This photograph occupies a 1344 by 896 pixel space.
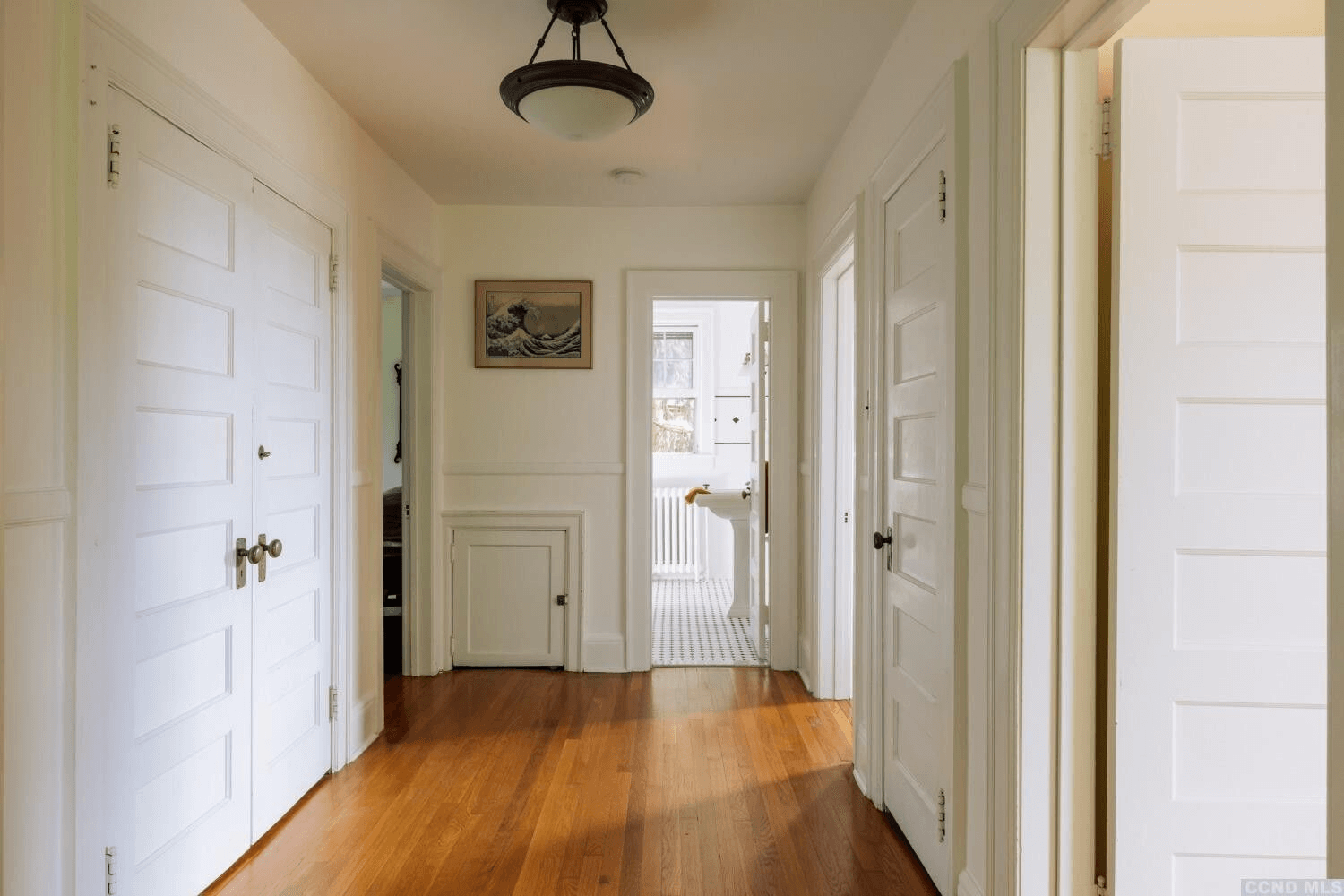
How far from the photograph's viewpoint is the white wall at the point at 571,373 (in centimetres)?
419

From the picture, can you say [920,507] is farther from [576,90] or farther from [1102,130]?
[576,90]

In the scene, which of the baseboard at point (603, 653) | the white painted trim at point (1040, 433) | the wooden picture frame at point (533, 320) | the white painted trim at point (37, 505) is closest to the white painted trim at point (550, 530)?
the baseboard at point (603, 653)

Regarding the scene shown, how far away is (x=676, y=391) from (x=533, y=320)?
8.54 feet

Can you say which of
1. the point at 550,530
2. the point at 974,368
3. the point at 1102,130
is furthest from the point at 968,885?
the point at 550,530

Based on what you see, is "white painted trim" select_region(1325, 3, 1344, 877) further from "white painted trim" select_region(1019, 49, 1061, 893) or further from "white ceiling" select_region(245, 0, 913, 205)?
"white ceiling" select_region(245, 0, 913, 205)

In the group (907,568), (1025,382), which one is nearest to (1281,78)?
(1025,382)

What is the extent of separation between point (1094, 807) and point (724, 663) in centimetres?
280

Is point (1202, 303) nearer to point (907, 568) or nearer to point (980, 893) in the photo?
point (907, 568)

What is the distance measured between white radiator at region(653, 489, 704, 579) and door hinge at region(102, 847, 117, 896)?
495cm

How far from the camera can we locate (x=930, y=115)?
212 cm

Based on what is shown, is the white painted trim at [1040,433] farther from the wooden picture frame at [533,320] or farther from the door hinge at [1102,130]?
the wooden picture frame at [533,320]

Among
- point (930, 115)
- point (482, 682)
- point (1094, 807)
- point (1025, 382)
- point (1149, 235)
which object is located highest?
point (930, 115)

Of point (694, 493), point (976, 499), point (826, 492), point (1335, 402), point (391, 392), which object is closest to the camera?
point (1335, 402)

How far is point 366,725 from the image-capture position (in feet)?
10.4
